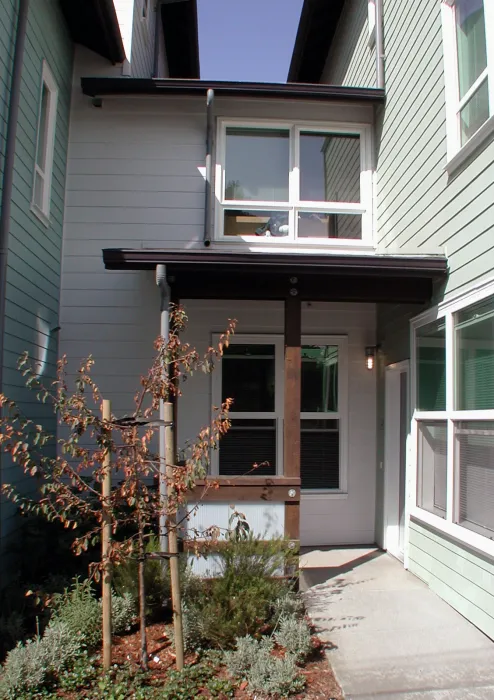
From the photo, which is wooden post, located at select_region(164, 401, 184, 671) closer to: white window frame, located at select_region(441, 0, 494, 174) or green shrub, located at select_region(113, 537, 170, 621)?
green shrub, located at select_region(113, 537, 170, 621)

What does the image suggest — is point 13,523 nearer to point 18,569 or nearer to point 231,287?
point 18,569

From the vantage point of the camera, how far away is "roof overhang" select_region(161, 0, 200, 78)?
422 inches

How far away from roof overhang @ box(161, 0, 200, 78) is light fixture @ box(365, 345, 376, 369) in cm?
679

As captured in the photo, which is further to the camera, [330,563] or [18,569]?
[330,563]

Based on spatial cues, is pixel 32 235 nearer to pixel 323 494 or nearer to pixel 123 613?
pixel 123 613

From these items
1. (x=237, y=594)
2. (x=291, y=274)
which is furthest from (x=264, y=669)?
(x=291, y=274)

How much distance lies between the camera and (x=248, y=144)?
7.59 m

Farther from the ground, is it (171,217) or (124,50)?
(124,50)

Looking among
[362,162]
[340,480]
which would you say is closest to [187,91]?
[362,162]

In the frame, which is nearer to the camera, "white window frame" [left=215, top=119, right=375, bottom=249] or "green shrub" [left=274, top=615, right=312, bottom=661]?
"green shrub" [left=274, top=615, right=312, bottom=661]

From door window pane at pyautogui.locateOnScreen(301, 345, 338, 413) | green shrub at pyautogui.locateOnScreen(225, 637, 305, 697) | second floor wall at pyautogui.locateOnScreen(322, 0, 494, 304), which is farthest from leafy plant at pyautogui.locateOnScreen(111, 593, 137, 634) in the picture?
second floor wall at pyautogui.locateOnScreen(322, 0, 494, 304)

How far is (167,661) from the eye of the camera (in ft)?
13.1

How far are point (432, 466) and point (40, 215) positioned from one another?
4787mm

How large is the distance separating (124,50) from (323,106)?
107 inches
